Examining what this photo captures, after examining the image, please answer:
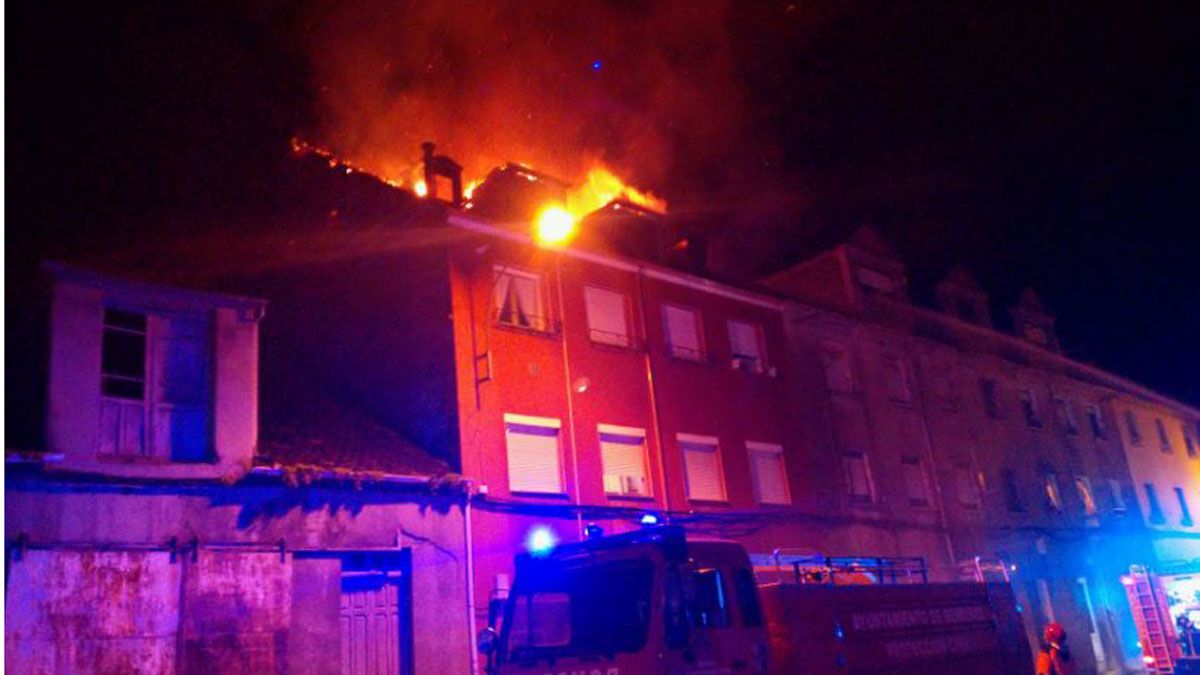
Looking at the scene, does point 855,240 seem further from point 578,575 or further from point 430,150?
point 578,575

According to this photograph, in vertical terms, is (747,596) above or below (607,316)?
below

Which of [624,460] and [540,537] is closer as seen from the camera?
[540,537]

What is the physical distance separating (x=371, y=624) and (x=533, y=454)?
4.41 metres

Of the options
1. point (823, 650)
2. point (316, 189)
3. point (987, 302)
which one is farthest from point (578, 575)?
point (987, 302)

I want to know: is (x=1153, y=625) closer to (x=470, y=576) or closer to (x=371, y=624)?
(x=470, y=576)

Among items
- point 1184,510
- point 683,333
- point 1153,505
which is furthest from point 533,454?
point 1184,510

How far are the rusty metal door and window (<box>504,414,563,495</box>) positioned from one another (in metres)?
3.07

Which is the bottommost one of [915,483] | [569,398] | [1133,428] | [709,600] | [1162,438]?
[709,600]

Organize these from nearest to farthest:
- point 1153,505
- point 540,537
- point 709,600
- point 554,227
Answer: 1. point 709,600
2. point 540,537
3. point 554,227
4. point 1153,505

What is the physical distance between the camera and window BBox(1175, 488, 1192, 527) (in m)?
37.4

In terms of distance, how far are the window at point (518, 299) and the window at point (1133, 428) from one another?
28928 mm

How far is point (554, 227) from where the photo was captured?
19016 mm

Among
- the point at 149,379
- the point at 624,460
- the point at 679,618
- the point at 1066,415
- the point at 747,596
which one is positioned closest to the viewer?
the point at 679,618

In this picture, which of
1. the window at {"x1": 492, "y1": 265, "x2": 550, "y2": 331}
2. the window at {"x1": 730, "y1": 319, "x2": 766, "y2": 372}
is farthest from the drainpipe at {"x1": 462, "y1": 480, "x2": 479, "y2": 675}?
the window at {"x1": 730, "y1": 319, "x2": 766, "y2": 372}
